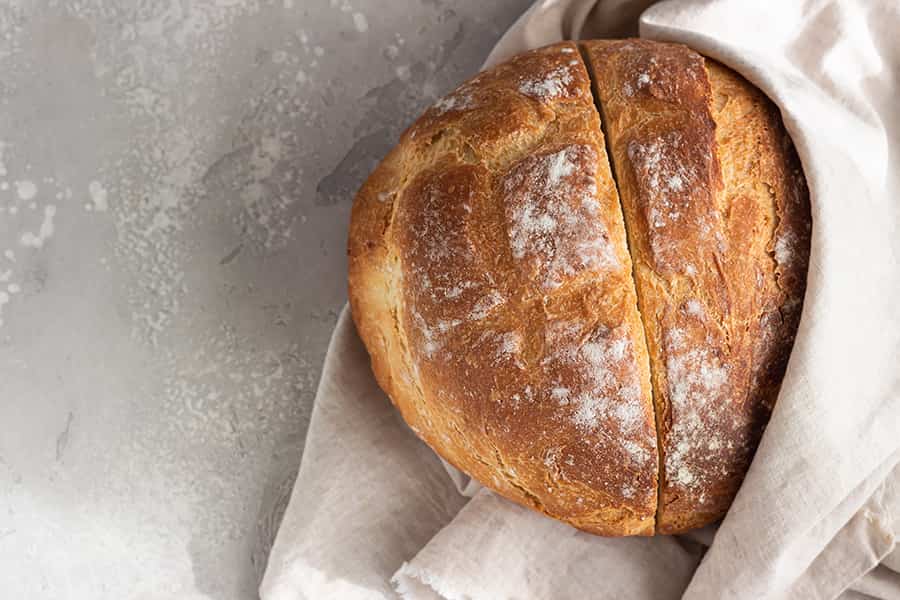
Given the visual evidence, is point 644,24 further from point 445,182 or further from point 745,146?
point 445,182

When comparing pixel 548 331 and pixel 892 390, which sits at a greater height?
pixel 548 331

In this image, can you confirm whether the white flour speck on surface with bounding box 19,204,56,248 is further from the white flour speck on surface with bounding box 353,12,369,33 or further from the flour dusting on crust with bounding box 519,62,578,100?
the flour dusting on crust with bounding box 519,62,578,100

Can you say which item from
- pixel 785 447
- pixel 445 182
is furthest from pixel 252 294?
pixel 785 447

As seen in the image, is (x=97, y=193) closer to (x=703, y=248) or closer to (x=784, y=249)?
(x=703, y=248)

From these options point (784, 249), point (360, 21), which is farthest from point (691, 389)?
point (360, 21)

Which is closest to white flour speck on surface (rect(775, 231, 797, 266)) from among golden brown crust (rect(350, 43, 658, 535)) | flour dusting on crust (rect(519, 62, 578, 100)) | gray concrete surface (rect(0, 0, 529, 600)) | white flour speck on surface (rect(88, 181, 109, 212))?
golden brown crust (rect(350, 43, 658, 535))

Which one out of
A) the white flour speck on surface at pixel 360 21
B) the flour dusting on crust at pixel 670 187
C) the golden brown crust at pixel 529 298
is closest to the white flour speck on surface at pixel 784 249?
the flour dusting on crust at pixel 670 187
